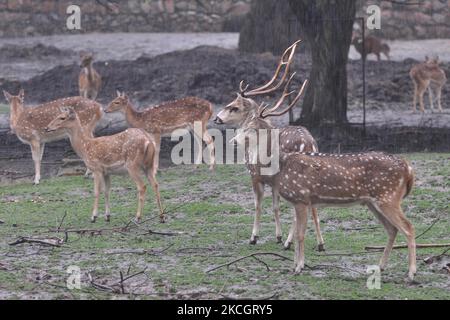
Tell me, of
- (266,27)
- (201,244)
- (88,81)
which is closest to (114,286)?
(201,244)

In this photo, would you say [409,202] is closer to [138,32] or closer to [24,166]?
[24,166]

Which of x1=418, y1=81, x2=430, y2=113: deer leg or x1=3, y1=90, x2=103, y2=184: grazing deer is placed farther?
x1=418, y1=81, x2=430, y2=113: deer leg

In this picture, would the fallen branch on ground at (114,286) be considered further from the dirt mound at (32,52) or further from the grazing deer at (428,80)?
the dirt mound at (32,52)

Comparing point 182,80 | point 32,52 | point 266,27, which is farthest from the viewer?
point 32,52

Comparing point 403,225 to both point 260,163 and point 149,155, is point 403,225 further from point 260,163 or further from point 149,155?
point 149,155

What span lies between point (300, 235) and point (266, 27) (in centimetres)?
1355

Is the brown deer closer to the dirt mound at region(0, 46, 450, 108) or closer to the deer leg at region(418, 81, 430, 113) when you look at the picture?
the deer leg at region(418, 81, 430, 113)

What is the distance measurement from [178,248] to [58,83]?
1114 cm

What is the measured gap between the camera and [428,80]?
19297 millimetres

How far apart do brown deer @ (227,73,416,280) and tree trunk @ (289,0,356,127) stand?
22.0 feet

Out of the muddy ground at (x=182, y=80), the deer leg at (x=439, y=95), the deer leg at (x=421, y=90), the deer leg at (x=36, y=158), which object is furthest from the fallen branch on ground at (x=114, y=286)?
the deer leg at (x=439, y=95)

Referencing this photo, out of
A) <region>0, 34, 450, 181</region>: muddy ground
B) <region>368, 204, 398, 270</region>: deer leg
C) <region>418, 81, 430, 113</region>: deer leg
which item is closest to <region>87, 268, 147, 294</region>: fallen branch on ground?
<region>368, 204, 398, 270</region>: deer leg

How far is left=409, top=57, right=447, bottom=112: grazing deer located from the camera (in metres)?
19.2

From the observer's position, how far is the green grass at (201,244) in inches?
372
